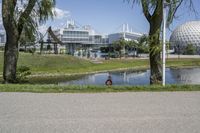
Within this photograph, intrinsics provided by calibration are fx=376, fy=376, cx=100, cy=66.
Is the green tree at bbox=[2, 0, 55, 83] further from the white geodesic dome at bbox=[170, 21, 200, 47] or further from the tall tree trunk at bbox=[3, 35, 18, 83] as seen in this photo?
the white geodesic dome at bbox=[170, 21, 200, 47]

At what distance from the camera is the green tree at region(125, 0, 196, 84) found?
691 inches

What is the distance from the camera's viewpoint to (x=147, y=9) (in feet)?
59.2

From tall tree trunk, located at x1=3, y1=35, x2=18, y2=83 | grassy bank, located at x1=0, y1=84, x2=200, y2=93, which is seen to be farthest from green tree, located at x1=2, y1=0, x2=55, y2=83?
grassy bank, located at x1=0, y1=84, x2=200, y2=93

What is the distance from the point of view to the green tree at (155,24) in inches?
691

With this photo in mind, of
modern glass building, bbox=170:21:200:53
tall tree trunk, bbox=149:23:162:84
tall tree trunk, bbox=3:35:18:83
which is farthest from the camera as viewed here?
modern glass building, bbox=170:21:200:53
